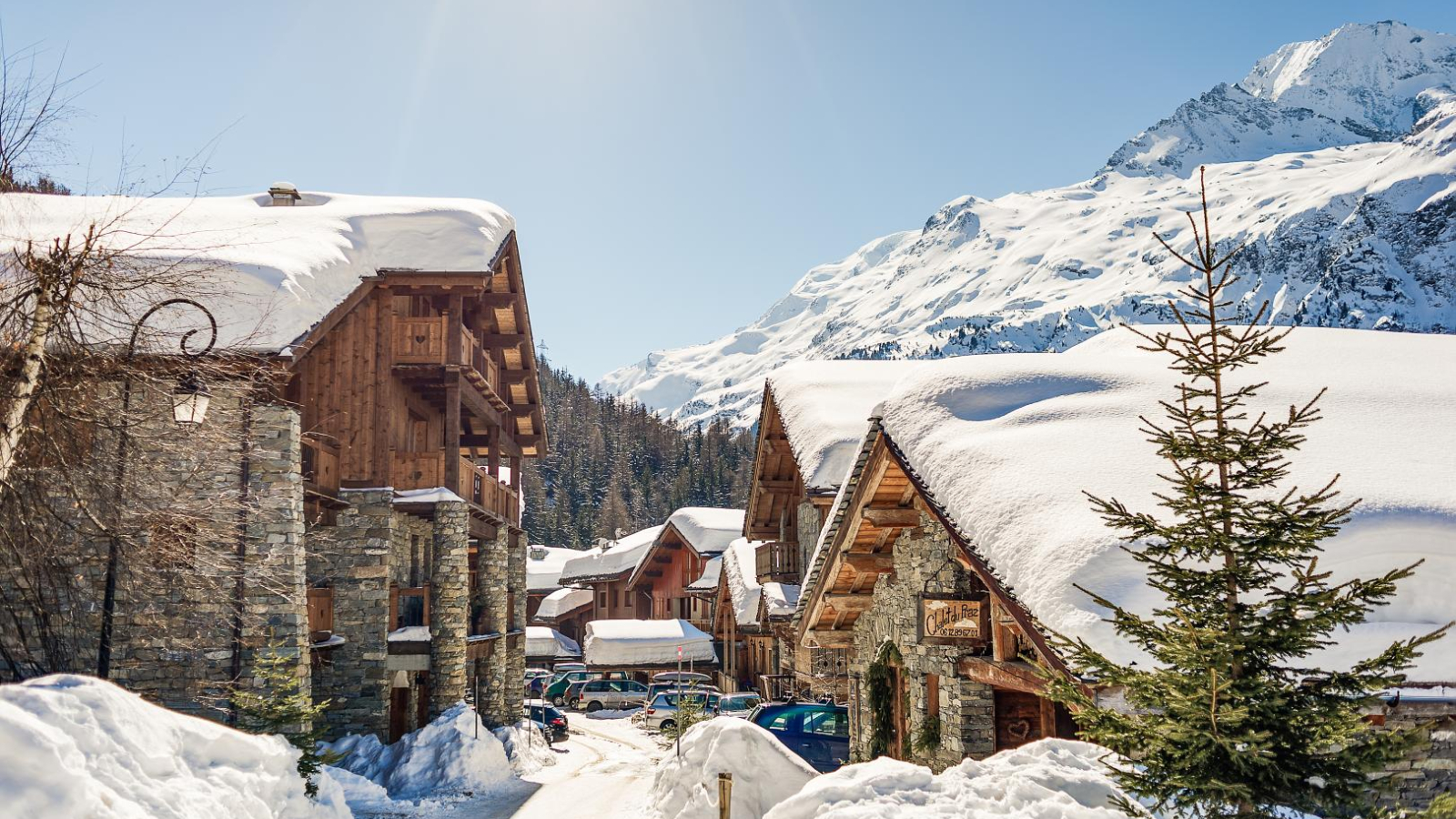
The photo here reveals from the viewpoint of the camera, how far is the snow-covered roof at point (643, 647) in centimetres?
4112

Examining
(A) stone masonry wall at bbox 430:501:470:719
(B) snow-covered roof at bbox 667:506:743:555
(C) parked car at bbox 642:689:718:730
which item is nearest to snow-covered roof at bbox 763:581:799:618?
(A) stone masonry wall at bbox 430:501:470:719

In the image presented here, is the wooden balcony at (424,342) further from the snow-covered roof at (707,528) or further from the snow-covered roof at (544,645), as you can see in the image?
the snow-covered roof at (544,645)

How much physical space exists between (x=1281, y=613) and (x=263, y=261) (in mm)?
16971

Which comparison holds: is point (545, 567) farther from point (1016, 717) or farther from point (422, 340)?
point (1016, 717)

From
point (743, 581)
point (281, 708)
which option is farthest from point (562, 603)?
point (281, 708)

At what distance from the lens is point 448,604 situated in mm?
21828

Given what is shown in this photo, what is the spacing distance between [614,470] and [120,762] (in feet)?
337

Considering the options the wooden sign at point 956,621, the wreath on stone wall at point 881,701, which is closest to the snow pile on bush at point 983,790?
the wooden sign at point 956,621

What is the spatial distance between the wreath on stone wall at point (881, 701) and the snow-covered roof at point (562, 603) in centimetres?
4630

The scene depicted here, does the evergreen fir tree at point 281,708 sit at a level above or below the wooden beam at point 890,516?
below

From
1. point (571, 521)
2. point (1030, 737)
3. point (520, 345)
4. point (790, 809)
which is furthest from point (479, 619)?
point (571, 521)

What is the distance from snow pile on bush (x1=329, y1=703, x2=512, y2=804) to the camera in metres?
18.9

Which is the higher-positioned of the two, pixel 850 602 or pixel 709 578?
pixel 850 602

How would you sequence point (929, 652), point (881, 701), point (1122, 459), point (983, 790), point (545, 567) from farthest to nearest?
point (545, 567) → point (881, 701) → point (929, 652) → point (1122, 459) → point (983, 790)
